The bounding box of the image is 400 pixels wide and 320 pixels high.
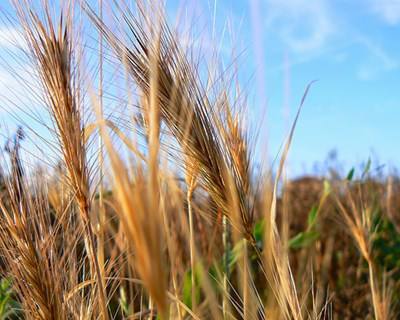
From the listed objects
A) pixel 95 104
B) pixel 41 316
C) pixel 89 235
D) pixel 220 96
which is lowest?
pixel 41 316

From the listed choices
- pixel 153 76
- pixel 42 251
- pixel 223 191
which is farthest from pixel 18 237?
pixel 153 76

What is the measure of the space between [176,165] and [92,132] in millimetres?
169

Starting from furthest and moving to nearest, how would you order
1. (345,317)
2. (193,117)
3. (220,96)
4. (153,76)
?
(345,317)
(220,96)
(193,117)
(153,76)

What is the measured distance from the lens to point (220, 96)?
0.95 m

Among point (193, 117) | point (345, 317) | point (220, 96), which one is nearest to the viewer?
point (193, 117)

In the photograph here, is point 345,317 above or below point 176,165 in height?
below

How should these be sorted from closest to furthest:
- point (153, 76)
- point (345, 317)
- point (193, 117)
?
point (153, 76)
point (193, 117)
point (345, 317)

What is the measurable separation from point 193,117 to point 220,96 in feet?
0.42

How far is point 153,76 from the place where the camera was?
524 millimetres

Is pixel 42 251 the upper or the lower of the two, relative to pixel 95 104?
lower

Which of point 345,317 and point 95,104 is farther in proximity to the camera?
point 345,317

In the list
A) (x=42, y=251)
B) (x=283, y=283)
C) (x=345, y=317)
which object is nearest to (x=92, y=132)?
(x=42, y=251)

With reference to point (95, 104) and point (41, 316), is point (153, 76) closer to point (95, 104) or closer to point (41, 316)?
point (95, 104)

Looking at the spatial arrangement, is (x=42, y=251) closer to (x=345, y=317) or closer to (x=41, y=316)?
(x=41, y=316)
